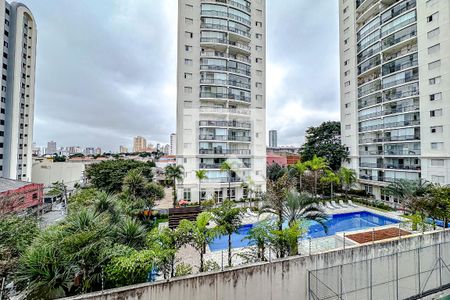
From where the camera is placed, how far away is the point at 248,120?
2842 centimetres

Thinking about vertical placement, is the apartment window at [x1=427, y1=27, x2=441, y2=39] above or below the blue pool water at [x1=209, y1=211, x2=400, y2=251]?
above

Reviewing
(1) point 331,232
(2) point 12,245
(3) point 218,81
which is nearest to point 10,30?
(3) point 218,81

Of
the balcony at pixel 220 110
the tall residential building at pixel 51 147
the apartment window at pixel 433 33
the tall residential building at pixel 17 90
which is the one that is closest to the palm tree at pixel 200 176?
the balcony at pixel 220 110

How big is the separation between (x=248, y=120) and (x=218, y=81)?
6430 mm

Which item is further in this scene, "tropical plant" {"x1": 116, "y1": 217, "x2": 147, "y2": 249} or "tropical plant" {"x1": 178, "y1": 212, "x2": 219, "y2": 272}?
"tropical plant" {"x1": 178, "y1": 212, "x2": 219, "y2": 272}

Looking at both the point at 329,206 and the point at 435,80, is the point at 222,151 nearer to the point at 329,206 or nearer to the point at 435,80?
the point at 329,206

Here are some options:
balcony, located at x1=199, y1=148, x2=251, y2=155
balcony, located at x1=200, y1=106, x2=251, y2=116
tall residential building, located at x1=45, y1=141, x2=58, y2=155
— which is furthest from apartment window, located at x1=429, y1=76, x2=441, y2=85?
tall residential building, located at x1=45, y1=141, x2=58, y2=155

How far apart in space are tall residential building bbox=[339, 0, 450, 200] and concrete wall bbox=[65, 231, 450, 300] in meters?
21.0

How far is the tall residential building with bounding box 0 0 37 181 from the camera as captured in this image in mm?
33750

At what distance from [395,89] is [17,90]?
185ft

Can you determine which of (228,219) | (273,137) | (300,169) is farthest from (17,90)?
(273,137)

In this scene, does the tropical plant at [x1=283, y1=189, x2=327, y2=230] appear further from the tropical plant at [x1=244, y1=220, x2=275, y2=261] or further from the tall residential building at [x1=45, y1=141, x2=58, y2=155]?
the tall residential building at [x1=45, y1=141, x2=58, y2=155]

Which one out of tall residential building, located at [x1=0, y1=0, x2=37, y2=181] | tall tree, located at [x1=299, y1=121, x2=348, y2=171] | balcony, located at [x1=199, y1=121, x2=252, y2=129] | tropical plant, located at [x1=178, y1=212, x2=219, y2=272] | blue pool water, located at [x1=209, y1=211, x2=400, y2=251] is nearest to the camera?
tropical plant, located at [x1=178, y1=212, x2=219, y2=272]

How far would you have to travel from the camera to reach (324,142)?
38562mm
